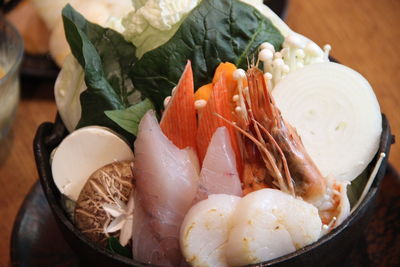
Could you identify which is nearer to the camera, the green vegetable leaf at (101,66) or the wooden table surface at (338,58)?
the green vegetable leaf at (101,66)

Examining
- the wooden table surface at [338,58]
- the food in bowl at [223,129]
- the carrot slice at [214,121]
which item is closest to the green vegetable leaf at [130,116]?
the food in bowl at [223,129]

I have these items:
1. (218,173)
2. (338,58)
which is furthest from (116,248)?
(338,58)

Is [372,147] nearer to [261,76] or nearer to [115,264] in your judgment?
[261,76]

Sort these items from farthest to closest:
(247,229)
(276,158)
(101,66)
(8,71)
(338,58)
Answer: (338,58) → (8,71) → (101,66) → (276,158) → (247,229)

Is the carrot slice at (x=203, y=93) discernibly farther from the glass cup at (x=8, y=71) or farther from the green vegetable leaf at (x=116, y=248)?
the glass cup at (x=8, y=71)

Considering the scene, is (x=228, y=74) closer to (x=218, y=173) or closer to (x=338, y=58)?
(x=218, y=173)

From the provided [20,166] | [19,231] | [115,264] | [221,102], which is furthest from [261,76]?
[20,166]
